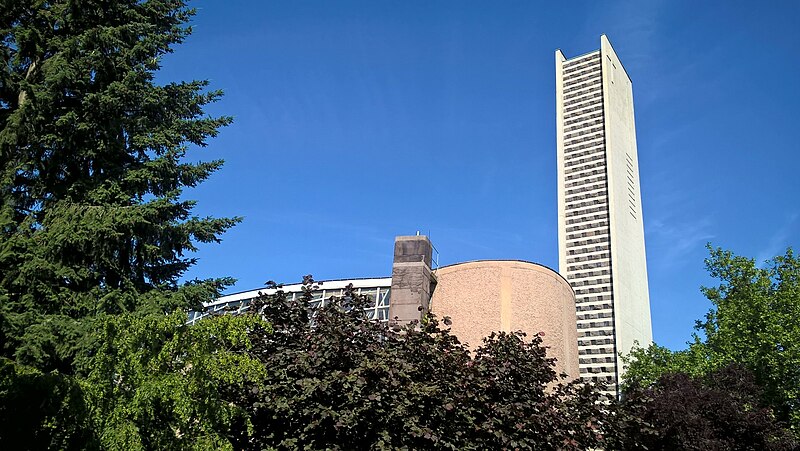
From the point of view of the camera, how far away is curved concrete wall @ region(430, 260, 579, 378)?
77.4 feet

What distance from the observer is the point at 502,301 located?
23.7m

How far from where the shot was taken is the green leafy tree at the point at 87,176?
14.9 metres

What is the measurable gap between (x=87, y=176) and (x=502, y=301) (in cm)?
1408

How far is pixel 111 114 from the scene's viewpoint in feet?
56.0

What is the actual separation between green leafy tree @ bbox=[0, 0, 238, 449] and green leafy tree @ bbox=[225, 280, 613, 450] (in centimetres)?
375

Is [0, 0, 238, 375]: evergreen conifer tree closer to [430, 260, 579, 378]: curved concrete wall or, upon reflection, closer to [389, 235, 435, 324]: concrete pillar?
[389, 235, 435, 324]: concrete pillar

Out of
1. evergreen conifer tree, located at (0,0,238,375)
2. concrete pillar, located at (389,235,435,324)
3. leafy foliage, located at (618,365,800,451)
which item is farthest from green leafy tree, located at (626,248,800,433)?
evergreen conifer tree, located at (0,0,238,375)

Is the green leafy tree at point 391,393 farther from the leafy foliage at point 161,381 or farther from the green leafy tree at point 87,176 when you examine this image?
the green leafy tree at point 87,176

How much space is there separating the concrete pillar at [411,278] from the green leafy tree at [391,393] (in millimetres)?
9480

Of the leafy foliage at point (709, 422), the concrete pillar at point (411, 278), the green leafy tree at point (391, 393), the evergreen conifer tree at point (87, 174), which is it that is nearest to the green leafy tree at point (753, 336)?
the leafy foliage at point (709, 422)

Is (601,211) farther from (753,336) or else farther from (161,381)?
(161,381)

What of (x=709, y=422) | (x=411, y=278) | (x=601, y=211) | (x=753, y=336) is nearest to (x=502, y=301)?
(x=411, y=278)

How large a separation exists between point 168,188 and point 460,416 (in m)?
10.1

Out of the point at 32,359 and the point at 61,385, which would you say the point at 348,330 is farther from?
the point at 32,359
